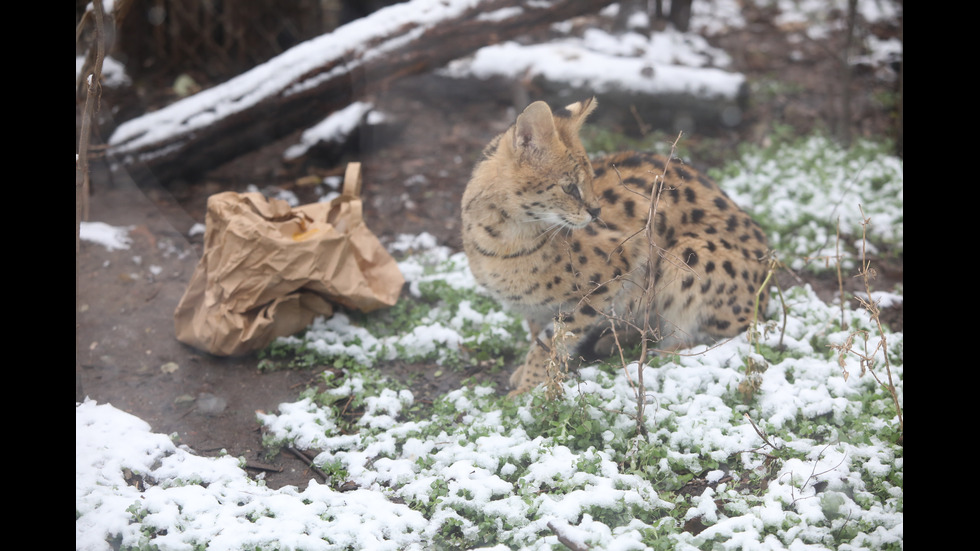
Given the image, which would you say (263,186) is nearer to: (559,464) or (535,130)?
(535,130)

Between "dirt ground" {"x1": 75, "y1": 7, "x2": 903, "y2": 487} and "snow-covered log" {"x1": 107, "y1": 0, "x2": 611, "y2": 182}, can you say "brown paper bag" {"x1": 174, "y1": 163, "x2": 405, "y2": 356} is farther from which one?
"snow-covered log" {"x1": 107, "y1": 0, "x2": 611, "y2": 182}

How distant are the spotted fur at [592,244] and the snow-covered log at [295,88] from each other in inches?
83.6

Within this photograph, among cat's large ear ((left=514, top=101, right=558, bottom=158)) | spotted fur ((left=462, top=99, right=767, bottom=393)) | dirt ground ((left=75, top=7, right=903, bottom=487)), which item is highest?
cat's large ear ((left=514, top=101, right=558, bottom=158))

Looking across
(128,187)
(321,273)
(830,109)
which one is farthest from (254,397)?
(830,109)

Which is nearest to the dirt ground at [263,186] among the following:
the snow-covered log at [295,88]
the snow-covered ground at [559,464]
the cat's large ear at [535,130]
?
the snow-covered ground at [559,464]

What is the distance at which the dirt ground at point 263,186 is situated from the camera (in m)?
3.99

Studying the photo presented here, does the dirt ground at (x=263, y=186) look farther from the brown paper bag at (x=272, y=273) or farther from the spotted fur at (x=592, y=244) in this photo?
the spotted fur at (x=592, y=244)

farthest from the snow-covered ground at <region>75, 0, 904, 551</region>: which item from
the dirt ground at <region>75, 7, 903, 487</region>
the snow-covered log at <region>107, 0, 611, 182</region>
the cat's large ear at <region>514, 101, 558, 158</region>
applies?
the snow-covered log at <region>107, 0, 611, 182</region>

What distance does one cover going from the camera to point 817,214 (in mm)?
5793

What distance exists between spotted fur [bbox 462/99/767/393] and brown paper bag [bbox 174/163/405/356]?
0.79 m

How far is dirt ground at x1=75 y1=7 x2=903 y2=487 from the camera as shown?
3.99 metres

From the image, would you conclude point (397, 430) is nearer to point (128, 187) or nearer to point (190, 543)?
point (190, 543)
